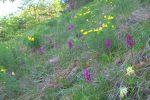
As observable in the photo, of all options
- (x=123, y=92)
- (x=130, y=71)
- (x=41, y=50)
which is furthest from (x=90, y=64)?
(x=41, y=50)

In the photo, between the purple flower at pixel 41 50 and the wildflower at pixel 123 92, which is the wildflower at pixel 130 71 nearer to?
the wildflower at pixel 123 92

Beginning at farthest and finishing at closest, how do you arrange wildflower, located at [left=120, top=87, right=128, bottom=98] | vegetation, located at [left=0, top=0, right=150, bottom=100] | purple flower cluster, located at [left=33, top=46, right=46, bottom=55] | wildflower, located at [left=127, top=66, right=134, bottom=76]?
purple flower cluster, located at [left=33, top=46, right=46, bottom=55] → vegetation, located at [left=0, top=0, right=150, bottom=100] → wildflower, located at [left=127, top=66, right=134, bottom=76] → wildflower, located at [left=120, top=87, right=128, bottom=98]

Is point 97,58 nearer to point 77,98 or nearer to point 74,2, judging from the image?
point 77,98

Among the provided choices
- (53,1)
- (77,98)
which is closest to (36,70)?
(77,98)

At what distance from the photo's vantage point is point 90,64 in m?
4.18

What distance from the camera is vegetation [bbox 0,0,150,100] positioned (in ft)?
10.2

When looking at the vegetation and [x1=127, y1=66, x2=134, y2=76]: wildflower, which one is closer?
[x1=127, y1=66, x2=134, y2=76]: wildflower

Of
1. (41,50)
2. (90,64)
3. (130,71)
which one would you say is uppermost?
(130,71)

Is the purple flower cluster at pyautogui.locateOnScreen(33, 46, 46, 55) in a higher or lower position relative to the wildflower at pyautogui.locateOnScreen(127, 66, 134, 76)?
lower

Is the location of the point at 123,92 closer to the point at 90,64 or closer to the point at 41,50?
the point at 90,64

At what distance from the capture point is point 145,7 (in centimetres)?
Result: 547

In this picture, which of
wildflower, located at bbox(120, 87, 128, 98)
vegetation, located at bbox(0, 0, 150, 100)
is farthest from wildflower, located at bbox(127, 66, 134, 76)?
wildflower, located at bbox(120, 87, 128, 98)

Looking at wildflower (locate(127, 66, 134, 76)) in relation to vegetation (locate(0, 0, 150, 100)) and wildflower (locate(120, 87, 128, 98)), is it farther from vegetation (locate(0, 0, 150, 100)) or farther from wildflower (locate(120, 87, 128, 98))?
wildflower (locate(120, 87, 128, 98))

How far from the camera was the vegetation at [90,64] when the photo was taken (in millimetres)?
3104
